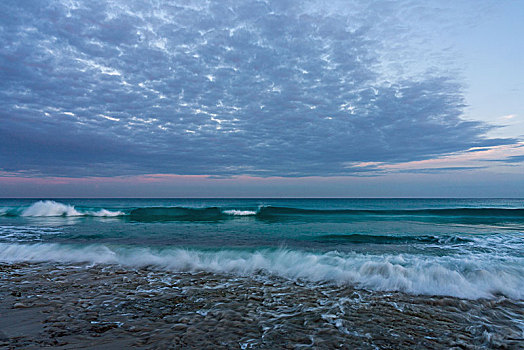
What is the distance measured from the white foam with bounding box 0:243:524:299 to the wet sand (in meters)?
0.66

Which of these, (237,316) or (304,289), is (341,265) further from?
(237,316)

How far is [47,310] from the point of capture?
4566 millimetres

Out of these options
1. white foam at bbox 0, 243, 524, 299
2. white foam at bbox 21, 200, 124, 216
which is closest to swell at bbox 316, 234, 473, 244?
white foam at bbox 0, 243, 524, 299

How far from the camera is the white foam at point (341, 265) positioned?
6094 millimetres

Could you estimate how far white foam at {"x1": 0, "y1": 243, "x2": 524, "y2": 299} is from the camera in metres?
6.09

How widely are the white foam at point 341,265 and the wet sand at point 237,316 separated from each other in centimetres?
66

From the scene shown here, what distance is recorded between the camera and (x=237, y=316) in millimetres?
4383

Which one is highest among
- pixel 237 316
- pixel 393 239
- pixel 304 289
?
pixel 237 316

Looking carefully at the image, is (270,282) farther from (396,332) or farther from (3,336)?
(3,336)

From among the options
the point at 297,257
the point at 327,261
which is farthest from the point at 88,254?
the point at 327,261

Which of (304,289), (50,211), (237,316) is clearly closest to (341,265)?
(304,289)

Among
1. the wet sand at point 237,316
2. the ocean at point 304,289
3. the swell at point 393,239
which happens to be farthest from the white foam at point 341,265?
the swell at point 393,239

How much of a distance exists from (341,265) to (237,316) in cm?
416

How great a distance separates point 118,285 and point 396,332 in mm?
5461
